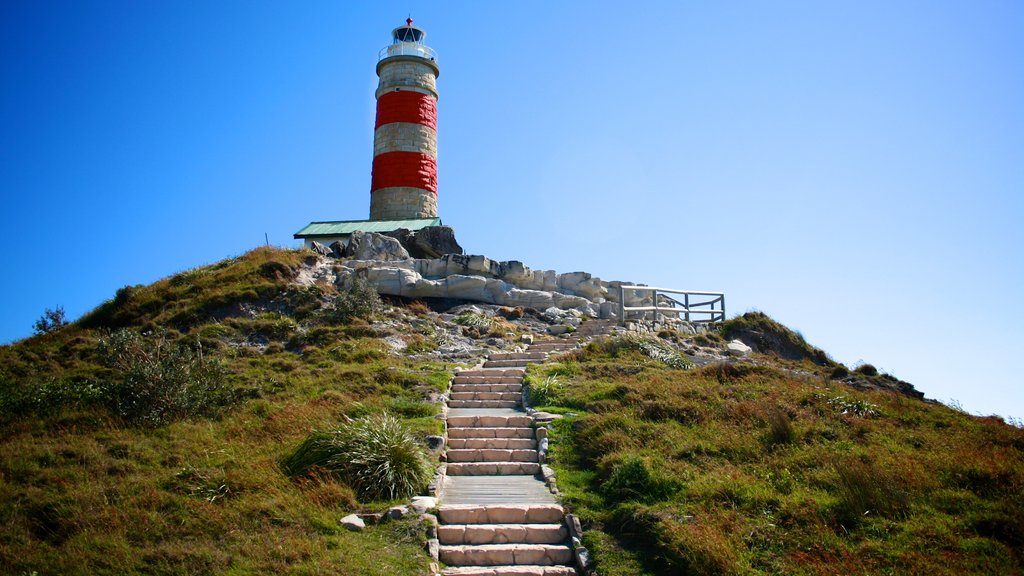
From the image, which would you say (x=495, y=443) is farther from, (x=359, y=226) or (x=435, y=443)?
(x=359, y=226)

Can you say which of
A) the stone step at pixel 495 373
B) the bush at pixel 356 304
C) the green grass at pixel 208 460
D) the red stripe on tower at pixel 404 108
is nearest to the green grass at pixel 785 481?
the stone step at pixel 495 373

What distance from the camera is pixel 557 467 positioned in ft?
34.6

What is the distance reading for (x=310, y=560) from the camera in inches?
282

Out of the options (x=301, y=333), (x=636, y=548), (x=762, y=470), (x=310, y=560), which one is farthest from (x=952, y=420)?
(x=301, y=333)

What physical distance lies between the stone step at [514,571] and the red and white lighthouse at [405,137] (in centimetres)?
2440

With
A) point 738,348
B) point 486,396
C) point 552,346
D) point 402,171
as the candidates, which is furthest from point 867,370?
point 402,171

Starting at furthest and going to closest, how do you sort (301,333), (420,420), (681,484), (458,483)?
(301,333) < (420,420) < (458,483) < (681,484)

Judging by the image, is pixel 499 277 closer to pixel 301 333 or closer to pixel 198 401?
pixel 301 333

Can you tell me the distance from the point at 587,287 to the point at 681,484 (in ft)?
58.7

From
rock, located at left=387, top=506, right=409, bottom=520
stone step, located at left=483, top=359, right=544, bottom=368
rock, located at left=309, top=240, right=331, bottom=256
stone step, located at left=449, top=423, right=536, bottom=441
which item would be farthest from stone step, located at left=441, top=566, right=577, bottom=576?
rock, located at left=309, top=240, right=331, bottom=256

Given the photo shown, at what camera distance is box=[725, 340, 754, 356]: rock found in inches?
835

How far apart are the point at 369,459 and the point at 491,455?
100.0 inches

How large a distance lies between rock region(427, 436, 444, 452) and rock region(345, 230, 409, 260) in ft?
48.0

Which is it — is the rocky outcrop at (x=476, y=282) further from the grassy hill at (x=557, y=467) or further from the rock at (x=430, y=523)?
the rock at (x=430, y=523)
